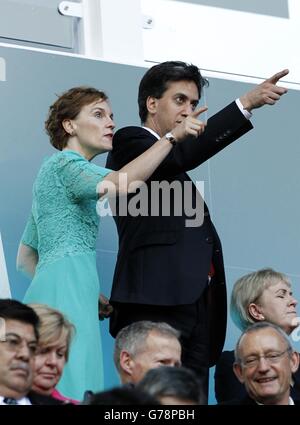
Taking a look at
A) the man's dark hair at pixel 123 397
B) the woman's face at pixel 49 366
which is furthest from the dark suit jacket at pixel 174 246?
the man's dark hair at pixel 123 397

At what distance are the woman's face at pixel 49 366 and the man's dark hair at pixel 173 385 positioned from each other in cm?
66

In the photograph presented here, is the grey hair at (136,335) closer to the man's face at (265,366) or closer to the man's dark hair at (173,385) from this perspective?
the man's face at (265,366)

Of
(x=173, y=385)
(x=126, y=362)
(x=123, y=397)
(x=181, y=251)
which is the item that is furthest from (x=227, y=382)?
(x=123, y=397)

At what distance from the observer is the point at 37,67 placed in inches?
224

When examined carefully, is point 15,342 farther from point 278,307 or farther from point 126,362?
point 278,307

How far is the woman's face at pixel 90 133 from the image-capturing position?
4.74 m

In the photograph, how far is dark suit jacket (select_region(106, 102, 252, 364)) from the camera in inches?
177

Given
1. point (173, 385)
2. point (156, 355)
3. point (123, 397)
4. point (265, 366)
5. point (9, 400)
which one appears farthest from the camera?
point (265, 366)

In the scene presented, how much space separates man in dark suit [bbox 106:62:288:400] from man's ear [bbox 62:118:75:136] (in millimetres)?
167

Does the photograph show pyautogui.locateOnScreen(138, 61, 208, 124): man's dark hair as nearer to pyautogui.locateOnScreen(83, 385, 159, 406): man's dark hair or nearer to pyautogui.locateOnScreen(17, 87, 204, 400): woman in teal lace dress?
pyautogui.locateOnScreen(17, 87, 204, 400): woman in teal lace dress

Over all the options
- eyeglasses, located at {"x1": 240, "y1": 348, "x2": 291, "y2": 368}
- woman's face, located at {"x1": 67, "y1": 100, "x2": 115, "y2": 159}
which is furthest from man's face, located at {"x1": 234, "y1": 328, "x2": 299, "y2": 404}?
woman's face, located at {"x1": 67, "y1": 100, "x2": 115, "y2": 159}

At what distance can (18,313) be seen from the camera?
4000mm

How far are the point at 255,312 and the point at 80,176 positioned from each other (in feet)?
3.06
